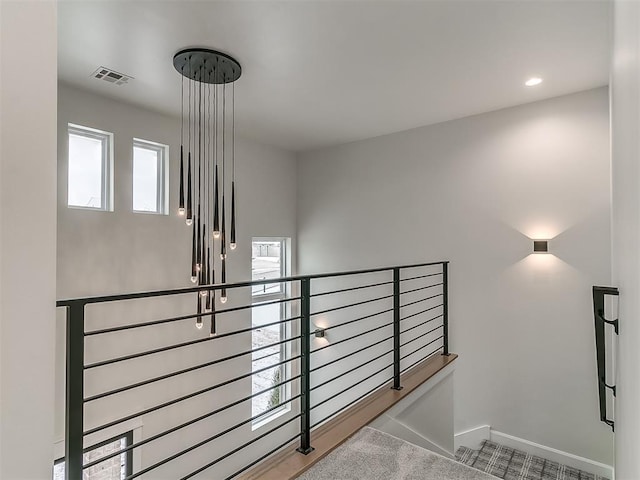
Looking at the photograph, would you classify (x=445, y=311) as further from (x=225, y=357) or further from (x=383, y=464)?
(x=225, y=357)

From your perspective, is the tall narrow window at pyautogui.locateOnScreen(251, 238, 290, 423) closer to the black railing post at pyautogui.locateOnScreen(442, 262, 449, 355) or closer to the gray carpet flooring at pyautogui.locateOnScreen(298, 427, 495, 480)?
the black railing post at pyautogui.locateOnScreen(442, 262, 449, 355)

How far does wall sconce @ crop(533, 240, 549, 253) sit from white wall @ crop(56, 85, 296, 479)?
10.8 feet

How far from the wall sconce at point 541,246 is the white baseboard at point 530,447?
6.08ft

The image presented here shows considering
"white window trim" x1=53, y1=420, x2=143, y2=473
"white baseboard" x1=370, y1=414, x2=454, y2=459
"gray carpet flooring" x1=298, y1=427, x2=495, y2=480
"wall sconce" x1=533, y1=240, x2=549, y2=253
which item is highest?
"wall sconce" x1=533, y1=240, x2=549, y2=253

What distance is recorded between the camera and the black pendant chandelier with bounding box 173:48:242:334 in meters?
2.73

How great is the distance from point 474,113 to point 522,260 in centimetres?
160

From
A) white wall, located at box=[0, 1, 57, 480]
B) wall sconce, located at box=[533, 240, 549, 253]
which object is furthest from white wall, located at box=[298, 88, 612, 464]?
white wall, located at box=[0, 1, 57, 480]

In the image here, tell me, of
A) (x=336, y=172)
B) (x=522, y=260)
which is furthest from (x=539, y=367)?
(x=336, y=172)

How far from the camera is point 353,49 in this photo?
2.55m

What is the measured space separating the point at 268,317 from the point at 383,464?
11.4 ft

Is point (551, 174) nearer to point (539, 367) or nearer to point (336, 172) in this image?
point (539, 367)

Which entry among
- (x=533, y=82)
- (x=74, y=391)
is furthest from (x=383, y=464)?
(x=533, y=82)

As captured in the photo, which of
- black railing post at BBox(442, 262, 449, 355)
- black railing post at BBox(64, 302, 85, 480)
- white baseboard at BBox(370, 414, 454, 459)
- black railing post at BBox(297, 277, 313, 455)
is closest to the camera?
black railing post at BBox(64, 302, 85, 480)

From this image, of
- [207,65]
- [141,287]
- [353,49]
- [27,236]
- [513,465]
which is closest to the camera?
[27,236]
